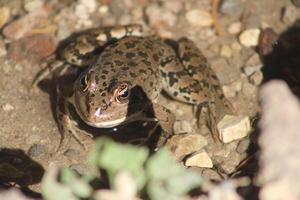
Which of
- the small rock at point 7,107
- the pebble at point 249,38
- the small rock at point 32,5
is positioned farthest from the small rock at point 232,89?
the small rock at point 32,5

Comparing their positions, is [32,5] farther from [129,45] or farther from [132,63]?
[132,63]

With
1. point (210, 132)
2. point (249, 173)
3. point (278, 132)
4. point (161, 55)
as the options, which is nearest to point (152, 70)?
point (161, 55)

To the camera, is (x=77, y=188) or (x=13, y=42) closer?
(x=77, y=188)

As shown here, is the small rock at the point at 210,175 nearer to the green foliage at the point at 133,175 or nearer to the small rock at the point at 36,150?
the green foliage at the point at 133,175

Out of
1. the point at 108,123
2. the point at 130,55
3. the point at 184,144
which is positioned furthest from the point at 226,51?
the point at 108,123

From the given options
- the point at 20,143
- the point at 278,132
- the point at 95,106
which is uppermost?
the point at 278,132

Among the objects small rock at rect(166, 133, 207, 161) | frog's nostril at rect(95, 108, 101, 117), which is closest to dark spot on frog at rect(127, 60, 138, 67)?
frog's nostril at rect(95, 108, 101, 117)

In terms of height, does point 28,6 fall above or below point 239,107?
above

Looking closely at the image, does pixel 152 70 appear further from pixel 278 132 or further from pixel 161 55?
pixel 278 132
